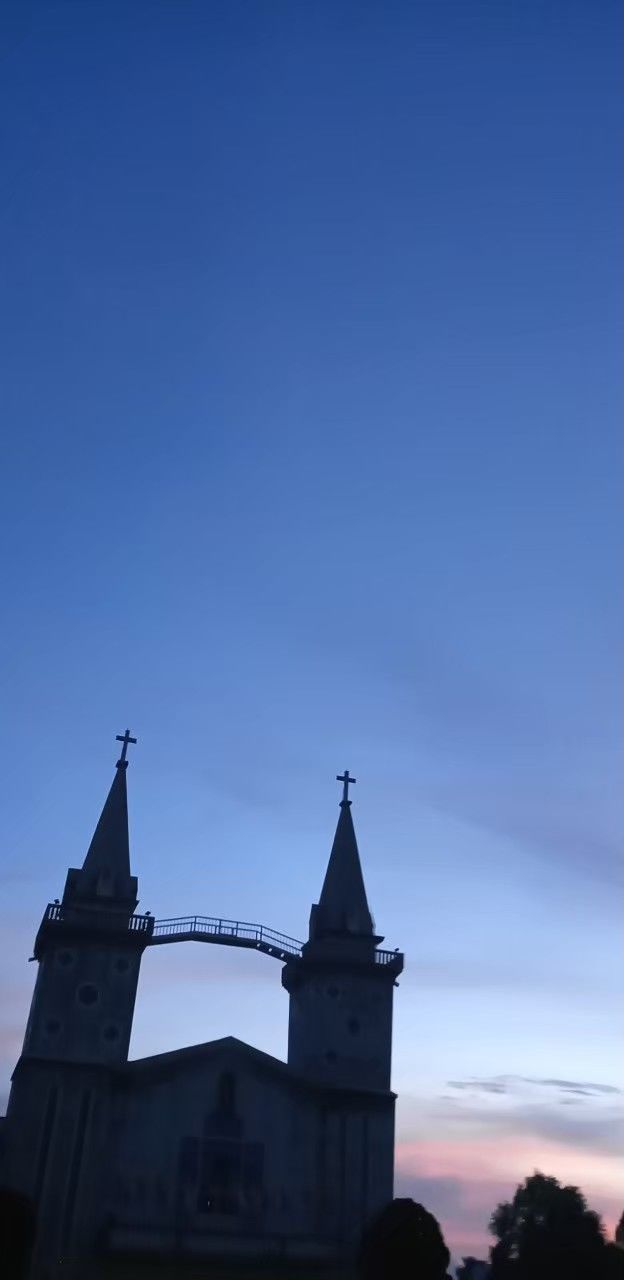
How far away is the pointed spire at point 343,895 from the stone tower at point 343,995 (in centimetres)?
5

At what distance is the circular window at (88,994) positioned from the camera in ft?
142

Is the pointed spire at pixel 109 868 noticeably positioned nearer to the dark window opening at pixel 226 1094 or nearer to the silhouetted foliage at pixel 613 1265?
the dark window opening at pixel 226 1094

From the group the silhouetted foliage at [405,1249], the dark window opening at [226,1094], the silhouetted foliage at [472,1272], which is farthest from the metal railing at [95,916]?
the silhouetted foliage at [405,1249]

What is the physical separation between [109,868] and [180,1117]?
414 inches

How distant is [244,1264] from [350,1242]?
483 cm

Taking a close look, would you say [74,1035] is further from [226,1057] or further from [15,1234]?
[15,1234]

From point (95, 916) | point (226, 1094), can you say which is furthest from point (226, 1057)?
point (95, 916)

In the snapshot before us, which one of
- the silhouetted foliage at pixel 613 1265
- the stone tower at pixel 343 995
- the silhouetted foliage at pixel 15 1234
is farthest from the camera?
the stone tower at pixel 343 995

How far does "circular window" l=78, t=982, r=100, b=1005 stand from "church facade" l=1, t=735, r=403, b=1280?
0.26 ft

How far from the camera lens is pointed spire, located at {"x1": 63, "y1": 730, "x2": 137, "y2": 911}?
4569 cm

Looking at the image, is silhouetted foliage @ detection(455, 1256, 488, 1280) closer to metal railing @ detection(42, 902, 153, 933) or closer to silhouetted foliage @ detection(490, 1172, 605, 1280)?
silhouetted foliage @ detection(490, 1172, 605, 1280)

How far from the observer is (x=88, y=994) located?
43469 mm

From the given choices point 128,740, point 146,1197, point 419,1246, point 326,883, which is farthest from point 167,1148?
point 419,1246

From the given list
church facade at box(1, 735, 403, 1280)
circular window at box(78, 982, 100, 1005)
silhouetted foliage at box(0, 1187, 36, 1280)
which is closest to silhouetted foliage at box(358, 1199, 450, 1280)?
silhouetted foliage at box(0, 1187, 36, 1280)
